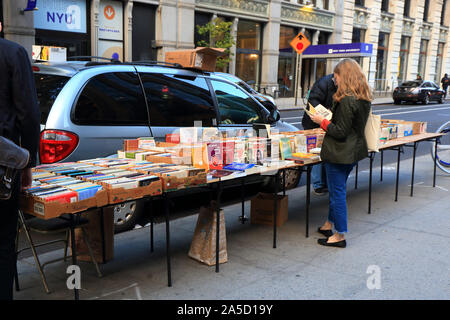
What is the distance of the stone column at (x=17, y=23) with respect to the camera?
15.7m

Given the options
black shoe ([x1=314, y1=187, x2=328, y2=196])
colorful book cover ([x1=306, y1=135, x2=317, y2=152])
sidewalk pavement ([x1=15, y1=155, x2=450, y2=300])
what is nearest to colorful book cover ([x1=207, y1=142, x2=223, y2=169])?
sidewalk pavement ([x1=15, y1=155, x2=450, y2=300])

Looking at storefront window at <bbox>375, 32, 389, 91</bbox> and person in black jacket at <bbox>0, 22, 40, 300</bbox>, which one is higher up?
storefront window at <bbox>375, 32, 389, 91</bbox>

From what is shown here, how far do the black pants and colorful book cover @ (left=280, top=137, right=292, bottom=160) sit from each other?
112 inches

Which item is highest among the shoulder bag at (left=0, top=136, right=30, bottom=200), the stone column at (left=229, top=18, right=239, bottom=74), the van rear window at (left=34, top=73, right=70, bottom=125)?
the stone column at (left=229, top=18, right=239, bottom=74)

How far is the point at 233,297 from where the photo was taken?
376 cm

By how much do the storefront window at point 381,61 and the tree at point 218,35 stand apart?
1816 centimetres

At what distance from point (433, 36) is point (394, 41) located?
8235 mm

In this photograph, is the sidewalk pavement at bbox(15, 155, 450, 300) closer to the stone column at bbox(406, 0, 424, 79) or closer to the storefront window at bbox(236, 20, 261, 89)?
the storefront window at bbox(236, 20, 261, 89)

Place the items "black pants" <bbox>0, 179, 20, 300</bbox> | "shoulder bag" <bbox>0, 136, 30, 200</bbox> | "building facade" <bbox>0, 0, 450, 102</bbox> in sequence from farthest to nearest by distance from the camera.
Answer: "building facade" <bbox>0, 0, 450, 102</bbox> → "black pants" <bbox>0, 179, 20, 300</bbox> → "shoulder bag" <bbox>0, 136, 30, 200</bbox>

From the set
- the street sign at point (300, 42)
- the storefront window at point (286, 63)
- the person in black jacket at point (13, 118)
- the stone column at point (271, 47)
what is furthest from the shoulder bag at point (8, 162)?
the storefront window at point (286, 63)

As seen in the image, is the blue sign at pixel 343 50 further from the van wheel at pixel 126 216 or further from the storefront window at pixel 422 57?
the van wheel at pixel 126 216

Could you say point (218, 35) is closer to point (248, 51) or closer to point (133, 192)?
point (248, 51)

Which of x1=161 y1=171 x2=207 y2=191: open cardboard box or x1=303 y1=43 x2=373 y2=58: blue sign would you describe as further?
x1=303 y1=43 x2=373 y2=58: blue sign

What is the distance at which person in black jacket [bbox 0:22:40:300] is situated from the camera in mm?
2912
